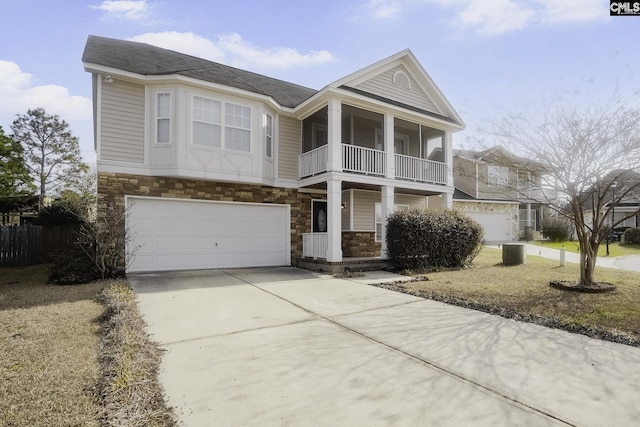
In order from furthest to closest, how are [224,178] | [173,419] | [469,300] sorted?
[224,178]
[469,300]
[173,419]

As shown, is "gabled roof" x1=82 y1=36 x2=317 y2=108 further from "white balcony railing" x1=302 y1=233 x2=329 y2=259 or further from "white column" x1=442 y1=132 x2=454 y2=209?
"white column" x1=442 y1=132 x2=454 y2=209

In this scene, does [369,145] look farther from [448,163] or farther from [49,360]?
[49,360]

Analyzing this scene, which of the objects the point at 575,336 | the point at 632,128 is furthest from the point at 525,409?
the point at 632,128

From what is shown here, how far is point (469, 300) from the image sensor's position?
7094 mm

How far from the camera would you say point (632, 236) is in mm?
23453

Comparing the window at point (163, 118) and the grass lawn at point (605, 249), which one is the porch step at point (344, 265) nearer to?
the window at point (163, 118)

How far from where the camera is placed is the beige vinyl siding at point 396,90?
12916 mm

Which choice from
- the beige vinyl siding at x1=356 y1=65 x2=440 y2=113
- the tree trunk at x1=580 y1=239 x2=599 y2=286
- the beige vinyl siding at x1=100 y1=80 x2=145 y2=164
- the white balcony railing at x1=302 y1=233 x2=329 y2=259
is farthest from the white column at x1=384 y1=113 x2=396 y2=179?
the beige vinyl siding at x1=100 y1=80 x2=145 y2=164

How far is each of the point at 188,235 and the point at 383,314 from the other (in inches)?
→ 289

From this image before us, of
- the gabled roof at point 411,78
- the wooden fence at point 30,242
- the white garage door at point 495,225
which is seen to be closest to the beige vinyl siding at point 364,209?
the gabled roof at point 411,78

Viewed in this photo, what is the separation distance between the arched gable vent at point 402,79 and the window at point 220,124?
5.94 metres

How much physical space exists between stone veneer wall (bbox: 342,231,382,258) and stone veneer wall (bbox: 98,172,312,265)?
1714mm

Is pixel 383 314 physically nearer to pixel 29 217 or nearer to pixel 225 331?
pixel 225 331

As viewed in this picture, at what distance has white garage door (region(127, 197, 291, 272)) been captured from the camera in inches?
414
